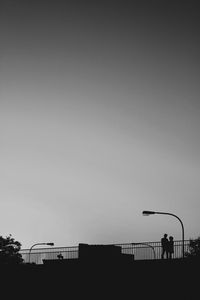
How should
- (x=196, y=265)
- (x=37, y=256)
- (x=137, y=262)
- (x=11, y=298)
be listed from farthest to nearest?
(x=37, y=256) → (x=11, y=298) → (x=137, y=262) → (x=196, y=265)

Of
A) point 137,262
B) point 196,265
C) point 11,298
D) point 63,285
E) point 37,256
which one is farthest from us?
point 37,256

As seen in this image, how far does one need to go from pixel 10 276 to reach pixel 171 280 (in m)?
12.9

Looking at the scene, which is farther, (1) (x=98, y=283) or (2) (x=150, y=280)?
(1) (x=98, y=283)

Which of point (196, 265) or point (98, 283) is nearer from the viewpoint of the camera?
point (196, 265)

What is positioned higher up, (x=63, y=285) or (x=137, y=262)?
(x=137, y=262)

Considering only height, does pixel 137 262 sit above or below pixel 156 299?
above

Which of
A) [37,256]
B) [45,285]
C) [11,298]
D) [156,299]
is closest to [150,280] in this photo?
[156,299]

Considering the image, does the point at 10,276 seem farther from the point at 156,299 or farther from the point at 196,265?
the point at 196,265

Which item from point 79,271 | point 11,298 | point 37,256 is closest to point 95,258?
point 79,271

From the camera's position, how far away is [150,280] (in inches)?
999

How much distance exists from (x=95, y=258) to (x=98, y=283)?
1.85 m

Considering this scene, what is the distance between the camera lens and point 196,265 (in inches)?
948

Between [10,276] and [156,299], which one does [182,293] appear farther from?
[10,276]

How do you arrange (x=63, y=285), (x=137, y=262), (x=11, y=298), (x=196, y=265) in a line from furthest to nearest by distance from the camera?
(x=11, y=298) → (x=63, y=285) → (x=137, y=262) → (x=196, y=265)
